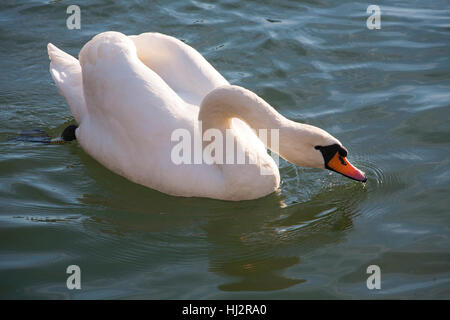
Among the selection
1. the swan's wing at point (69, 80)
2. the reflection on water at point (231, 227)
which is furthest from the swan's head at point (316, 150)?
the swan's wing at point (69, 80)

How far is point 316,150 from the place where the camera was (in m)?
5.80

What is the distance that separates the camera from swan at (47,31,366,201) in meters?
5.85

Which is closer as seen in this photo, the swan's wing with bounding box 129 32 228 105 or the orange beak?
the orange beak

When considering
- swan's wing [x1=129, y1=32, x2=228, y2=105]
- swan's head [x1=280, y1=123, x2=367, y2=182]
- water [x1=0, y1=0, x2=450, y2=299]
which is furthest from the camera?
swan's wing [x1=129, y1=32, x2=228, y2=105]

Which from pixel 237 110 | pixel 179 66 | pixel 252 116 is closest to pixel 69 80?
pixel 179 66

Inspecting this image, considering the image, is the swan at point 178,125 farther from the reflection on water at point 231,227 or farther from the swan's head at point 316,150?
the reflection on water at point 231,227

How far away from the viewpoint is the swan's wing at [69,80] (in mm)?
7344

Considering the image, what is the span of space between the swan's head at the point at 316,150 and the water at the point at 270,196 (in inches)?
16.8

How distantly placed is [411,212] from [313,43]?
4.11m

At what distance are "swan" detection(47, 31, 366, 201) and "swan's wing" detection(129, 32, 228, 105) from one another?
0.4 inches

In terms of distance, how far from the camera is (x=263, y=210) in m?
6.11

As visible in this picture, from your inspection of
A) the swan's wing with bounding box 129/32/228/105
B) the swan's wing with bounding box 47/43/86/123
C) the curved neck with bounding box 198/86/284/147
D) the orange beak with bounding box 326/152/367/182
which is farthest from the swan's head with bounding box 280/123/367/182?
the swan's wing with bounding box 47/43/86/123

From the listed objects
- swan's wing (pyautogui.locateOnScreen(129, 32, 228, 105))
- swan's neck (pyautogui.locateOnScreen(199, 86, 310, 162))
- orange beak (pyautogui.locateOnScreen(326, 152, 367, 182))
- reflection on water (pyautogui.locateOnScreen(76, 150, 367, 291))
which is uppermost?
swan's wing (pyautogui.locateOnScreen(129, 32, 228, 105))

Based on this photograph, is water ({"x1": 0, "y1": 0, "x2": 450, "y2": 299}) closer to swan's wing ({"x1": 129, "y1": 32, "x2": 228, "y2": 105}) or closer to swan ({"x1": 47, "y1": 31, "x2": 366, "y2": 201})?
swan ({"x1": 47, "y1": 31, "x2": 366, "y2": 201})
